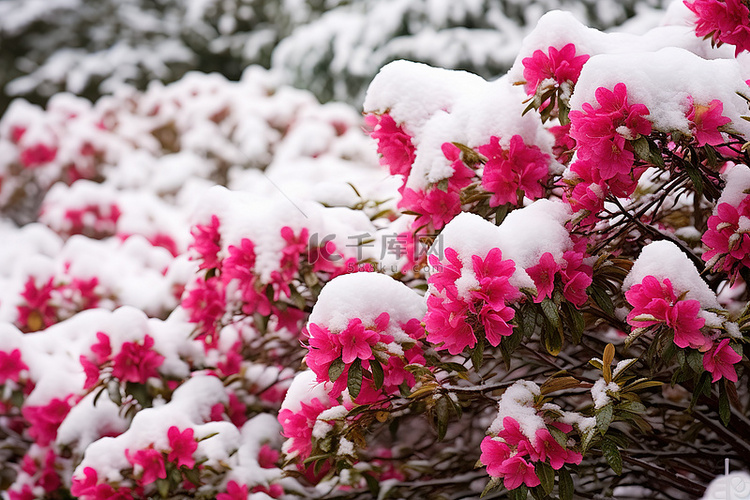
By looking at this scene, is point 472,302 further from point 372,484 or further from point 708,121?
point 372,484

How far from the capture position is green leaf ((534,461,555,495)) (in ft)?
3.74

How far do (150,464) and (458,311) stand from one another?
899 millimetres

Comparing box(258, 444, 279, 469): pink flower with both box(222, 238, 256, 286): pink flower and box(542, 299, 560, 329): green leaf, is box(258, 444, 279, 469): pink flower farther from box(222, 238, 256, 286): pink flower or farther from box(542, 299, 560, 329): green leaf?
box(542, 299, 560, 329): green leaf

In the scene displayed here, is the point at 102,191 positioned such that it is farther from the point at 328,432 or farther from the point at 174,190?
the point at 328,432

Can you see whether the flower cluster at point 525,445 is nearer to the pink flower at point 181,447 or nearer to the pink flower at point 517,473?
the pink flower at point 517,473

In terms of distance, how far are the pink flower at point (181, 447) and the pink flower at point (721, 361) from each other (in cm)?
115

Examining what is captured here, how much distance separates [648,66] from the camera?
3.89ft

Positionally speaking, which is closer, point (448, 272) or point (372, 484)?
point (448, 272)

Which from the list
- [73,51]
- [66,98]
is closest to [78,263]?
[66,98]

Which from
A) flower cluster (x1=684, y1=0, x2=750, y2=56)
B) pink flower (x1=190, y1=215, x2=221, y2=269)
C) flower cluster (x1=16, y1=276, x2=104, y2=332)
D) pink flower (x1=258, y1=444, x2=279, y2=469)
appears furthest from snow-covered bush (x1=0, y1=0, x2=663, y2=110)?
pink flower (x1=258, y1=444, x2=279, y2=469)

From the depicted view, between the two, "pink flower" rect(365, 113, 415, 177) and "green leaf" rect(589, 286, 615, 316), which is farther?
"pink flower" rect(365, 113, 415, 177)

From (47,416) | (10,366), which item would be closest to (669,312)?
(47,416)

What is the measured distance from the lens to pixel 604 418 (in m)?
1.10

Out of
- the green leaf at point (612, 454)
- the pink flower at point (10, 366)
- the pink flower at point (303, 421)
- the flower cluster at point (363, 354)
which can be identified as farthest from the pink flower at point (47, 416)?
the green leaf at point (612, 454)
